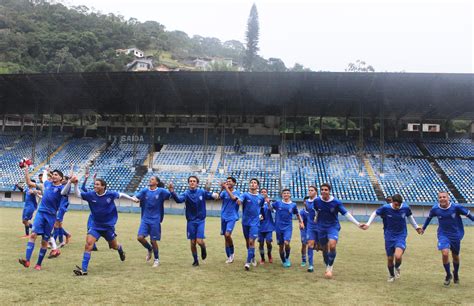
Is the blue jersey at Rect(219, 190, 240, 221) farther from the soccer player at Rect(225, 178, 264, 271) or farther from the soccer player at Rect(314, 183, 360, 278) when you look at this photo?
the soccer player at Rect(314, 183, 360, 278)

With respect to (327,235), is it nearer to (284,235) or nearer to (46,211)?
(284,235)

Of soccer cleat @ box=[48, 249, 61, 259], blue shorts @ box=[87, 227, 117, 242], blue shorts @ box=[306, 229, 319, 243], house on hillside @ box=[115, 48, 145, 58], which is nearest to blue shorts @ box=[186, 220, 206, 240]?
blue shorts @ box=[87, 227, 117, 242]

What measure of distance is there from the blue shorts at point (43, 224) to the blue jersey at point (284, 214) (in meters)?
5.67

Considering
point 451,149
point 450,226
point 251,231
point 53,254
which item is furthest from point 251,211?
point 451,149

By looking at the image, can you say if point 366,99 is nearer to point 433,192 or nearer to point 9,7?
point 433,192

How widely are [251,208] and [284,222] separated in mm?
1033

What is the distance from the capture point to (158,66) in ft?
408

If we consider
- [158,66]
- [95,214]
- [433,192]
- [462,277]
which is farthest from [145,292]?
[158,66]

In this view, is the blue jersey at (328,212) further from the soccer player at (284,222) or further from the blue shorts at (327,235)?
the soccer player at (284,222)

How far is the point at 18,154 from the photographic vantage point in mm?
46656

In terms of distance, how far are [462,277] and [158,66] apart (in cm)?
11981

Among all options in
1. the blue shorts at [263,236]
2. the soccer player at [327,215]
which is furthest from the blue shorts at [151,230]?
the soccer player at [327,215]

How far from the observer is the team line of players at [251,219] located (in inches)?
400

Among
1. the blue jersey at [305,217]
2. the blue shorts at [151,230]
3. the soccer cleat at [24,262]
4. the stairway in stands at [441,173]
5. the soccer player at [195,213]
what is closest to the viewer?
the soccer cleat at [24,262]
